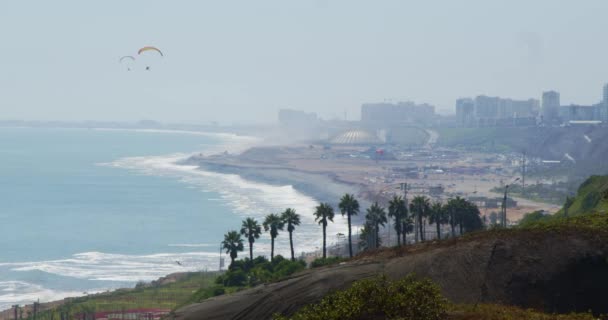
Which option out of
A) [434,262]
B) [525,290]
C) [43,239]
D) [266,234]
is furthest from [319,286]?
[43,239]

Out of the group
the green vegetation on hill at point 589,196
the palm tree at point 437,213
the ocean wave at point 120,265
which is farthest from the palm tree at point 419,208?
the ocean wave at point 120,265

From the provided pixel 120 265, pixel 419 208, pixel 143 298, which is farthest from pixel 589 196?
pixel 120 265

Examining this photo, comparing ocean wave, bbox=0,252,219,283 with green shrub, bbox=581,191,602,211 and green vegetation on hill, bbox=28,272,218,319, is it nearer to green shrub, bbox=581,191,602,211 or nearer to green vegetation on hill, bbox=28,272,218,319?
green vegetation on hill, bbox=28,272,218,319

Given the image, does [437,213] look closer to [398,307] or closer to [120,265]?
[120,265]

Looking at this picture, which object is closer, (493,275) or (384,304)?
(384,304)

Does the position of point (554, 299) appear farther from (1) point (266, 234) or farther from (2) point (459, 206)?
(1) point (266, 234)

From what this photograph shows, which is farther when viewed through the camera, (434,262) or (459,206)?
(459,206)
